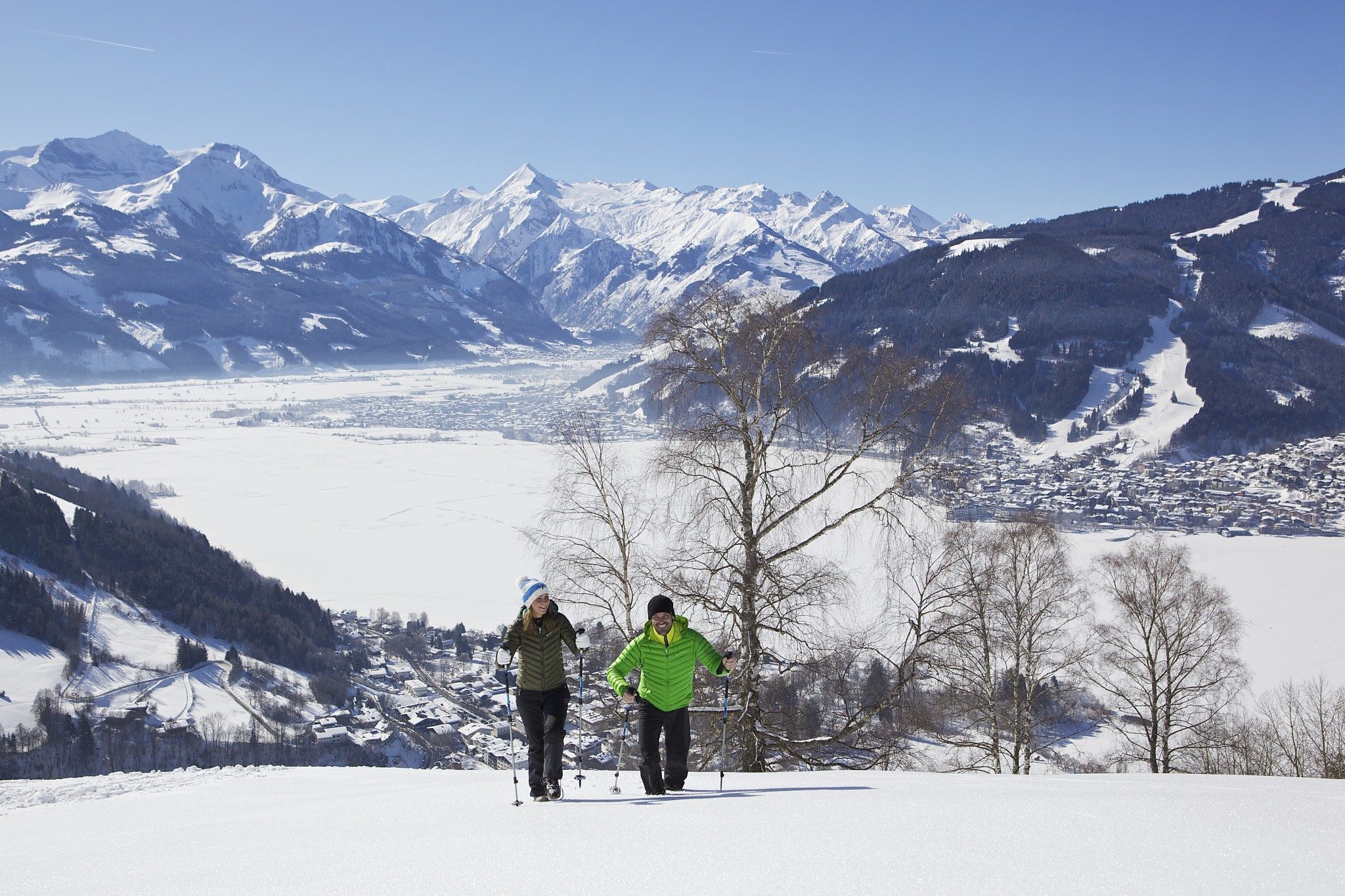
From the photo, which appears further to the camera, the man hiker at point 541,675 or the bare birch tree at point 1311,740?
the bare birch tree at point 1311,740

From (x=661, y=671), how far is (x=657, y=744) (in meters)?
0.76

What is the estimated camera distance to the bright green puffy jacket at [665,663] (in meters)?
6.20

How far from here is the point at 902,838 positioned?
4.22 meters

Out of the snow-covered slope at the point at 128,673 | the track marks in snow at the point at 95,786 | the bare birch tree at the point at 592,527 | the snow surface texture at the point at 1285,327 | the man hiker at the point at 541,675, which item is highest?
the snow surface texture at the point at 1285,327

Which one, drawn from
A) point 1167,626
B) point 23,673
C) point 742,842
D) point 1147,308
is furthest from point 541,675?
point 1147,308

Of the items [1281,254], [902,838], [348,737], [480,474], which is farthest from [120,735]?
[1281,254]

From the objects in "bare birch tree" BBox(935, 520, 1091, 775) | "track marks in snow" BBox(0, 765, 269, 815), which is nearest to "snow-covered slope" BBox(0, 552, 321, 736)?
"track marks in snow" BBox(0, 765, 269, 815)

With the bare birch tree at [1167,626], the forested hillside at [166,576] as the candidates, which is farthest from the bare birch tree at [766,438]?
the forested hillside at [166,576]

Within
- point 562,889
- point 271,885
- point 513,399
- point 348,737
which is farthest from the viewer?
point 513,399

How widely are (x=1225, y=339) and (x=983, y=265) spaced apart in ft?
125

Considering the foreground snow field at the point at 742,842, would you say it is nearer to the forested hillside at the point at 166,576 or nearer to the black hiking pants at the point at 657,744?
the black hiking pants at the point at 657,744

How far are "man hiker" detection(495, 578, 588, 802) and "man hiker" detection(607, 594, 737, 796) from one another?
0.46 meters

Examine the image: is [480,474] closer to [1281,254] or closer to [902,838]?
[902,838]

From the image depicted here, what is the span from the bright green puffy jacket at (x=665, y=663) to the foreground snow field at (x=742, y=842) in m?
0.76
